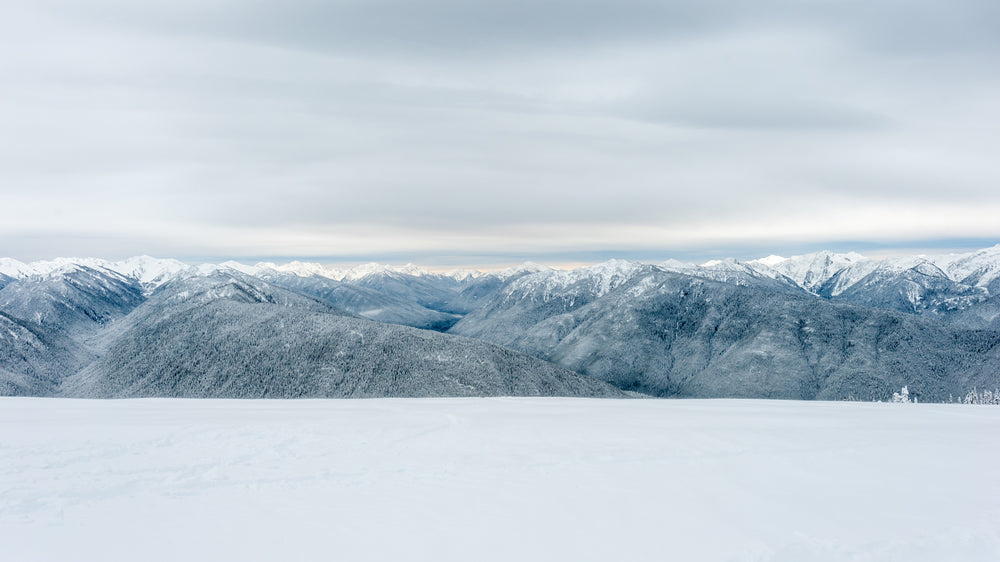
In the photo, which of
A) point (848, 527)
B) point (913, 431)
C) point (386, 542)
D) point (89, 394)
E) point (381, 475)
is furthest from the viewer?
point (89, 394)

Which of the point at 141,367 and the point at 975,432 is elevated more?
the point at 975,432

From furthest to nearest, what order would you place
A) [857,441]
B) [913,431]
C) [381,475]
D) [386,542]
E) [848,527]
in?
[913,431]
[857,441]
[381,475]
[848,527]
[386,542]

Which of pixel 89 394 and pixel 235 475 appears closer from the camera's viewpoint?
pixel 235 475

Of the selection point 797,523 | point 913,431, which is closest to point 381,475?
point 797,523

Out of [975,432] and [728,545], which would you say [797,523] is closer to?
[728,545]

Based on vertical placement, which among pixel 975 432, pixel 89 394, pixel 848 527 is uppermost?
pixel 848 527

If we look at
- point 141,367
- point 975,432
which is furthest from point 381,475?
point 141,367

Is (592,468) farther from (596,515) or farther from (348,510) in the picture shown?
(348,510)
